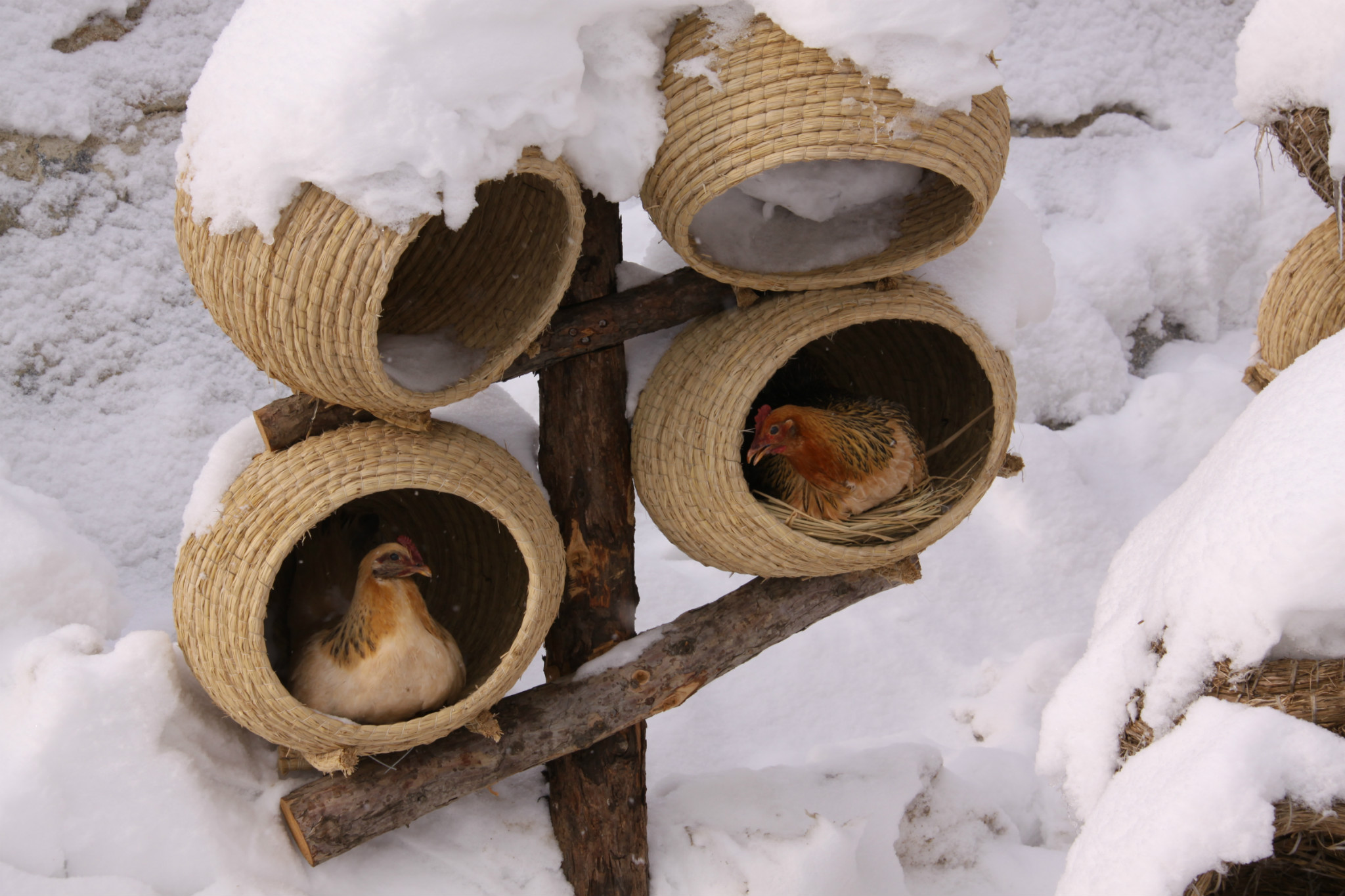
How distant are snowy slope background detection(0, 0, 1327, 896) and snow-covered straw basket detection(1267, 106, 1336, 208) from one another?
3.38ft

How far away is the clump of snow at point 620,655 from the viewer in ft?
5.84

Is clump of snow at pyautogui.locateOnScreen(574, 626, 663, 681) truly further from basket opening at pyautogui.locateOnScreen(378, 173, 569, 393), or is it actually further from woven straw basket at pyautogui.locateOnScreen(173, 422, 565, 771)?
basket opening at pyautogui.locateOnScreen(378, 173, 569, 393)

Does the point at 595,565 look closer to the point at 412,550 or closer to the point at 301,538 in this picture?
the point at 412,550

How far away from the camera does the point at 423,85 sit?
46.8 inches

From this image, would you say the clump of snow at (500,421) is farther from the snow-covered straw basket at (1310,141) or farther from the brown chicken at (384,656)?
the snow-covered straw basket at (1310,141)

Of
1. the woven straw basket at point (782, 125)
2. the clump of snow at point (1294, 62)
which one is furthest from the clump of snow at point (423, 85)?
the clump of snow at point (1294, 62)

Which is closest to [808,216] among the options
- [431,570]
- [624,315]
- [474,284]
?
[624,315]

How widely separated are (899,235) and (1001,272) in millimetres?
234

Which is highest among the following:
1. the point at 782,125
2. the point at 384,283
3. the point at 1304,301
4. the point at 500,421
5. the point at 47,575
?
the point at 1304,301

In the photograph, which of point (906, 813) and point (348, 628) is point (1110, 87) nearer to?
point (906, 813)

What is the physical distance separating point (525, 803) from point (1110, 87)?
270 cm

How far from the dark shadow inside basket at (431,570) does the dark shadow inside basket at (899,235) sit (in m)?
0.62

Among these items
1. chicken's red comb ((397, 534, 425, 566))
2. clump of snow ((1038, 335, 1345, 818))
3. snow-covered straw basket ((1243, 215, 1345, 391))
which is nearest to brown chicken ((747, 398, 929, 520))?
clump of snow ((1038, 335, 1345, 818))

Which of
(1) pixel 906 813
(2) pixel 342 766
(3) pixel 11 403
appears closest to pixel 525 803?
(2) pixel 342 766
